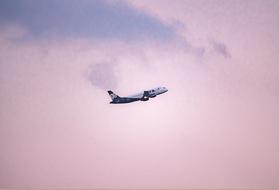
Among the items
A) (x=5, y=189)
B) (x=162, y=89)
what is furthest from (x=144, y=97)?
(x=5, y=189)

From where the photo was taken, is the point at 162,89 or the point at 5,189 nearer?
the point at 5,189

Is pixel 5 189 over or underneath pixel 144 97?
underneath

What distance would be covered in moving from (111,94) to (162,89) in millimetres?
3936

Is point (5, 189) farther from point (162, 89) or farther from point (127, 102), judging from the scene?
point (162, 89)

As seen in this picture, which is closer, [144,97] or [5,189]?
[5,189]

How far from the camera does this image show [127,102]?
1405 inches

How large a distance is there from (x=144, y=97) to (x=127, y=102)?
1.75 metres

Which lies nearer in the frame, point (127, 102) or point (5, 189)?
point (5, 189)

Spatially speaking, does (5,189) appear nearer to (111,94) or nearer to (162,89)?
(111,94)

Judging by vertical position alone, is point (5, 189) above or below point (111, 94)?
below

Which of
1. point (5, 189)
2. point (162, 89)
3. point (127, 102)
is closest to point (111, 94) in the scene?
point (127, 102)

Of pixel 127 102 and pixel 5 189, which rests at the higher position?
pixel 127 102

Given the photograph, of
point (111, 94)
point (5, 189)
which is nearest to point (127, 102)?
point (111, 94)

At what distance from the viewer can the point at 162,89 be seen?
34.8 meters
